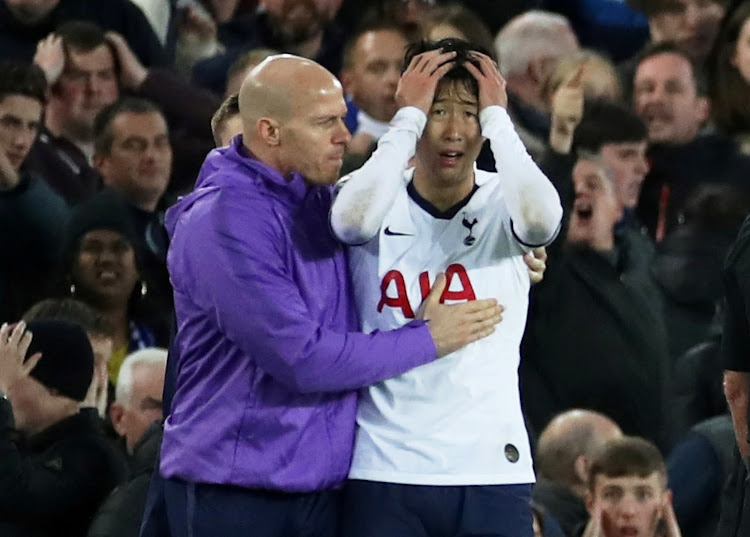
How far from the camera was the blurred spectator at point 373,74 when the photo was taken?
28.4ft

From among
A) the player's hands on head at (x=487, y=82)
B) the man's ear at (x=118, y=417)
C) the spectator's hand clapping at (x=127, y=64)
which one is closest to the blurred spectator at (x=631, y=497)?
the man's ear at (x=118, y=417)

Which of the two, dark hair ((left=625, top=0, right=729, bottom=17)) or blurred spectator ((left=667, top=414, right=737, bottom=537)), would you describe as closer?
blurred spectator ((left=667, top=414, right=737, bottom=537))

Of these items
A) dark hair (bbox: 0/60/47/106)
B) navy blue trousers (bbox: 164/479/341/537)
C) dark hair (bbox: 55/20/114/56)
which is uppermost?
dark hair (bbox: 55/20/114/56)

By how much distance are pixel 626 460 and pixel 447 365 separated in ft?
6.63

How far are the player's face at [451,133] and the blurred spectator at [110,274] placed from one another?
3024 millimetres

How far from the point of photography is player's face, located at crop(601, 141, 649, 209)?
27.8 ft

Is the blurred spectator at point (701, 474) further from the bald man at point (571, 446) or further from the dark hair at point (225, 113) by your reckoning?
the dark hair at point (225, 113)

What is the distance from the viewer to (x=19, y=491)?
21.1ft

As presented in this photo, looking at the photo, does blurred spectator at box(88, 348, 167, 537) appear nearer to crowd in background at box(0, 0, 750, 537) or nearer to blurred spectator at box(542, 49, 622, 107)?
crowd in background at box(0, 0, 750, 537)

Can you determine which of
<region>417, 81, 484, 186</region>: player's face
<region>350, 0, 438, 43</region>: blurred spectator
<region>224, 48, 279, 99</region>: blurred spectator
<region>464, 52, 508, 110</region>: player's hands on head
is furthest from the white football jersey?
<region>350, 0, 438, 43</region>: blurred spectator

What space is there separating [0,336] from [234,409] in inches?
71.2

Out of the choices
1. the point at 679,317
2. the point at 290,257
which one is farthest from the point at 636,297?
the point at 290,257

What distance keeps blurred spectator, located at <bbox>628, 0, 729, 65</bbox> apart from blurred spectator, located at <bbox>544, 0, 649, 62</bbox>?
45cm

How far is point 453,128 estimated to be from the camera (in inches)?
200
